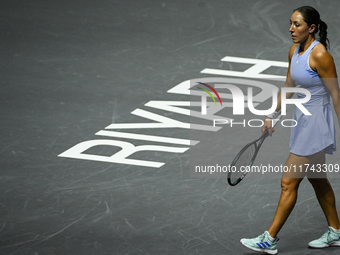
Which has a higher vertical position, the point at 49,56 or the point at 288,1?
the point at 288,1

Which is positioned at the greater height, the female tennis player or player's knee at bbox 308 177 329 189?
the female tennis player

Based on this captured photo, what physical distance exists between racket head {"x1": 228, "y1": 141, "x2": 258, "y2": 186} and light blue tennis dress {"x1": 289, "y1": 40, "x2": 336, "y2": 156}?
42cm

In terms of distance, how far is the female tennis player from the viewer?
4.95 metres

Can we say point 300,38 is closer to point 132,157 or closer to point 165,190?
point 165,190

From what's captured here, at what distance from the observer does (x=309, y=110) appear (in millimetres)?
5055

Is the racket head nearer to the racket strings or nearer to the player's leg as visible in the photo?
the racket strings

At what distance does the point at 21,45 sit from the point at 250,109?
4171mm

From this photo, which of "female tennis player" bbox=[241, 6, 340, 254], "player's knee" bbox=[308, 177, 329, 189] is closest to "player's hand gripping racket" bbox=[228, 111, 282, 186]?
"female tennis player" bbox=[241, 6, 340, 254]

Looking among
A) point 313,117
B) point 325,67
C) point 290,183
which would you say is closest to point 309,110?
→ point 313,117

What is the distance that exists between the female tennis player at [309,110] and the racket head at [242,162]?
37cm

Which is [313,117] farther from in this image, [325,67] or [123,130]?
[123,130]

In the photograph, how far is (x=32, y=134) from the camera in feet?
26.2

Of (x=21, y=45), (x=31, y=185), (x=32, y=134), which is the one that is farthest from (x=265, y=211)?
(x=21, y=45)

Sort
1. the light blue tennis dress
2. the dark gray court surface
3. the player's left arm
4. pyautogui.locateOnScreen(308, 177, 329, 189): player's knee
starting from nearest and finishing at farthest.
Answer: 1. the player's left arm
2. the light blue tennis dress
3. pyautogui.locateOnScreen(308, 177, 329, 189): player's knee
4. the dark gray court surface
